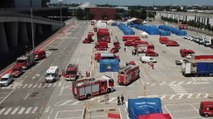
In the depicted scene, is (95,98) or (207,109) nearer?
(207,109)

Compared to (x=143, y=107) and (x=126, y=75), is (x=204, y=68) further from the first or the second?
(x=143, y=107)

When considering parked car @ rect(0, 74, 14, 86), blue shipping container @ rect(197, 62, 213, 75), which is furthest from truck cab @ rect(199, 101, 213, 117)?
parked car @ rect(0, 74, 14, 86)

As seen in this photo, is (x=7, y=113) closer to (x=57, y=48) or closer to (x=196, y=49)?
(x=57, y=48)

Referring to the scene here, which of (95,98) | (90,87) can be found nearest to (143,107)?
(95,98)

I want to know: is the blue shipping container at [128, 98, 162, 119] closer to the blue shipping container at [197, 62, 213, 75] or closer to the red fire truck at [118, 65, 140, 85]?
the red fire truck at [118, 65, 140, 85]

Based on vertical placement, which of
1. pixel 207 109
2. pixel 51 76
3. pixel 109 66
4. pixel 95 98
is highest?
pixel 109 66

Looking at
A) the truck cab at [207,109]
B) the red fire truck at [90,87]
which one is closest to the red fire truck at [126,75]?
the red fire truck at [90,87]
